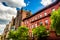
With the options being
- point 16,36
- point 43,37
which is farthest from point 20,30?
point 43,37

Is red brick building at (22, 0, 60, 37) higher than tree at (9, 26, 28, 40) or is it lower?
higher

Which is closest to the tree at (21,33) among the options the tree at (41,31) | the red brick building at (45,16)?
the red brick building at (45,16)

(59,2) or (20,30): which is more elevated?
(59,2)

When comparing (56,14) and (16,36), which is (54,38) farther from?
(16,36)

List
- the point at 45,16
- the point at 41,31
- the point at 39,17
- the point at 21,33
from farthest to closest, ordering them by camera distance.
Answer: the point at 39,17 < the point at 21,33 < the point at 45,16 < the point at 41,31

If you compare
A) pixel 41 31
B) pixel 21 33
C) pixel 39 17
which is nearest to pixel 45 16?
pixel 39 17

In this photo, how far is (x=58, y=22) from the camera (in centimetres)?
2944

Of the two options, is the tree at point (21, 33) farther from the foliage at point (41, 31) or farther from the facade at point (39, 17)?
the foliage at point (41, 31)

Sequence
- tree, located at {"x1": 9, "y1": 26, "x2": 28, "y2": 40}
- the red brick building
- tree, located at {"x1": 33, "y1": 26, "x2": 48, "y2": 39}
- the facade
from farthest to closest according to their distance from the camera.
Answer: tree, located at {"x1": 9, "y1": 26, "x2": 28, "y2": 40}, the facade, the red brick building, tree, located at {"x1": 33, "y1": 26, "x2": 48, "y2": 39}

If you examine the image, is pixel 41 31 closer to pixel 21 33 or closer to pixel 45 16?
pixel 45 16

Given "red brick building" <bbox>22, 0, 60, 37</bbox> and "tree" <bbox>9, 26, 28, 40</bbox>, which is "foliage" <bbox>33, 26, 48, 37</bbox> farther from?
"tree" <bbox>9, 26, 28, 40</bbox>

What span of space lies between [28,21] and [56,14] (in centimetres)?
3330

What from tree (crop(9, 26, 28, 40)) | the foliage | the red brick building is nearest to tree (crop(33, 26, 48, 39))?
the foliage

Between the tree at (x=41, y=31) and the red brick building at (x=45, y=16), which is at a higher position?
the red brick building at (x=45, y=16)
